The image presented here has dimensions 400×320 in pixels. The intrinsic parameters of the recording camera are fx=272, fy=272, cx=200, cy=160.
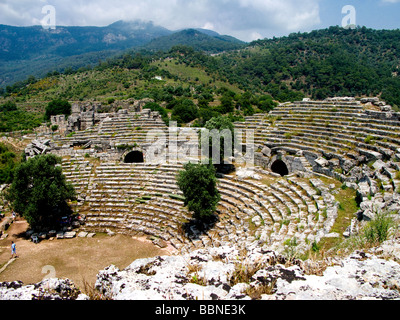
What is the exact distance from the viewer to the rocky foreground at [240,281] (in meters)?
3.27

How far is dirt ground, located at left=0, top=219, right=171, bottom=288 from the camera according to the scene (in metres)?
11.8

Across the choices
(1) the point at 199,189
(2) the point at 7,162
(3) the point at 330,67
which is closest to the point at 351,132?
(1) the point at 199,189

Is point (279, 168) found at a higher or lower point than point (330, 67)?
Answer: lower

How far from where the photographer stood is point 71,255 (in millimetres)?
13289

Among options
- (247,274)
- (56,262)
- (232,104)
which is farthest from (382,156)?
(232,104)

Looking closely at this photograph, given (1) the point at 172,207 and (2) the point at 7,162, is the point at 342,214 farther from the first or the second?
(2) the point at 7,162

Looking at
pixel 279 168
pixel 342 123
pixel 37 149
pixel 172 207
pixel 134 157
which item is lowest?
pixel 172 207

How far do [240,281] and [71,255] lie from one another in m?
11.9

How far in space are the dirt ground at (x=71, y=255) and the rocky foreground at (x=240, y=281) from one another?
8391 millimetres

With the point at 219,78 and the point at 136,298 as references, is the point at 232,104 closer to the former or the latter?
the point at 219,78

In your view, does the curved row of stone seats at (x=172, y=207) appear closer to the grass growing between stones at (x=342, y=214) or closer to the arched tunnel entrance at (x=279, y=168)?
the grass growing between stones at (x=342, y=214)

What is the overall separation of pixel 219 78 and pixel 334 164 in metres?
79.6

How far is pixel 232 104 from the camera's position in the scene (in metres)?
58.5

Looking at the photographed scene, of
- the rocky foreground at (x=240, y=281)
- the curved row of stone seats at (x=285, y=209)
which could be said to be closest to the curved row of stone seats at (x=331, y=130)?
the curved row of stone seats at (x=285, y=209)
